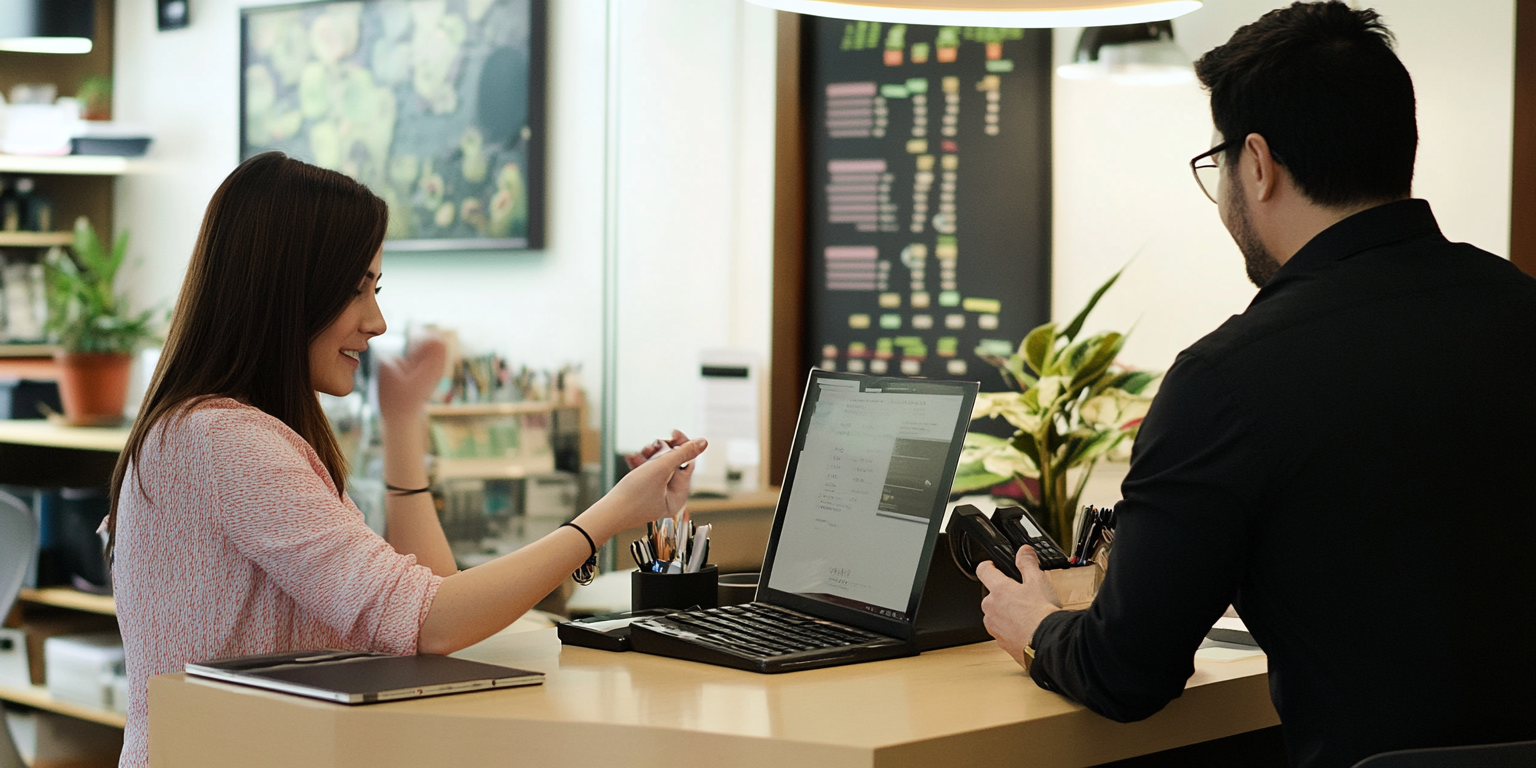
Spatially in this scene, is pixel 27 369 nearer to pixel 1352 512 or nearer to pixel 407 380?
pixel 407 380

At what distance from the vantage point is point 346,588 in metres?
1.34

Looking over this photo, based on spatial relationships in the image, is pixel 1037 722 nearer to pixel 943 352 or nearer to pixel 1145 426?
pixel 1145 426

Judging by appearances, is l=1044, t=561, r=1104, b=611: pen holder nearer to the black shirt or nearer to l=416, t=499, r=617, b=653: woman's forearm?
the black shirt

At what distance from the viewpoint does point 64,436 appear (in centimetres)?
379

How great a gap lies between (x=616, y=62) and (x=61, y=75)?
2424 millimetres

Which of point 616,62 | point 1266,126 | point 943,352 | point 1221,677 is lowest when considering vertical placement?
point 1221,677

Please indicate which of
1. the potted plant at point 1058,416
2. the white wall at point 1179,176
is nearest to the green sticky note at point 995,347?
the white wall at point 1179,176

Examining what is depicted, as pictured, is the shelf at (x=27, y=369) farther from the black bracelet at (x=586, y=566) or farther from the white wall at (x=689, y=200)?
the black bracelet at (x=586, y=566)

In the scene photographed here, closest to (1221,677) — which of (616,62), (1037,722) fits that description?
(1037,722)

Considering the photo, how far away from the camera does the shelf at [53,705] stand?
12.6 ft

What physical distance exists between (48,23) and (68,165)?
693mm

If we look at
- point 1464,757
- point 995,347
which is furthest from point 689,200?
point 1464,757

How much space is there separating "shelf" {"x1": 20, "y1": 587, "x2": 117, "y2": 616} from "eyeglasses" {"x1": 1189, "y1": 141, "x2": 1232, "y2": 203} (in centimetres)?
343

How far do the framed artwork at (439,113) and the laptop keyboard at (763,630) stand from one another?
2.53 m
